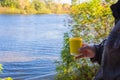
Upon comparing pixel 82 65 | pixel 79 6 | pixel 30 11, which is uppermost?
pixel 79 6

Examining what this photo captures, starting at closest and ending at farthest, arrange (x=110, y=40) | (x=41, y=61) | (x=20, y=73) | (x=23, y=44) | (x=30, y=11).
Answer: (x=110, y=40) → (x=20, y=73) → (x=41, y=61) → (x=23, y=44) → (x=30, y=11)

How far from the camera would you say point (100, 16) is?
5.81 metres

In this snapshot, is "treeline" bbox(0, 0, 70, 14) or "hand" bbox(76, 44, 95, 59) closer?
"hand" bbox(76, 44, 95, 59)

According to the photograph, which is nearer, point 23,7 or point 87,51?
point 87,51

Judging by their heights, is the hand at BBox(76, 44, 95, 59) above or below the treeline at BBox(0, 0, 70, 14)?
above

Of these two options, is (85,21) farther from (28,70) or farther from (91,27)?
→ (28,70)

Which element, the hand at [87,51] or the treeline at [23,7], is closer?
the hand at [87,51]

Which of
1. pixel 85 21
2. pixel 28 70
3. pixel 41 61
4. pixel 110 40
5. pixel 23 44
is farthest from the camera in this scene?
pixel 23 44

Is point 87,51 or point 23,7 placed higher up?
point 87,51

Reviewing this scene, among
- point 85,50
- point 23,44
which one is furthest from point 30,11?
point 85,50

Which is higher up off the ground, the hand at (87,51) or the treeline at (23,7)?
the hand at (87,51)

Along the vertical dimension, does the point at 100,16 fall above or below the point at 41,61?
above

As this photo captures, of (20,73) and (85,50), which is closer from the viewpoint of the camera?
(85,50)

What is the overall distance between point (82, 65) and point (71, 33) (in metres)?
0.58
